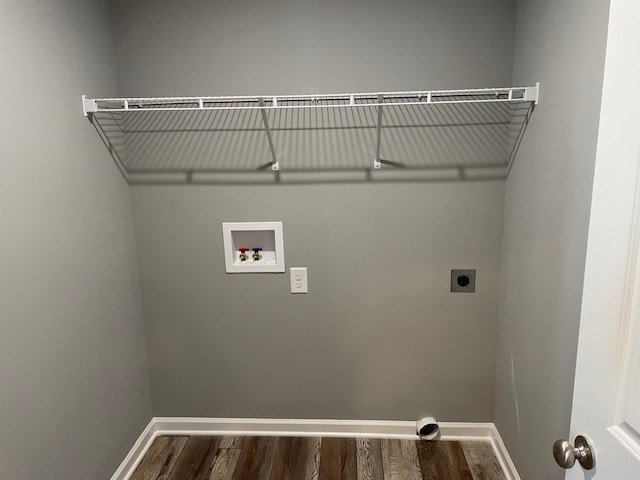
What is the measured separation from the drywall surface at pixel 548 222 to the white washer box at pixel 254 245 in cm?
103

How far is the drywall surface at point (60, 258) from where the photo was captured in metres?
1.20

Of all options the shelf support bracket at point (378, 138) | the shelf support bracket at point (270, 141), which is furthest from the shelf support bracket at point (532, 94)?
the shelf support bracket at point (270, 141)

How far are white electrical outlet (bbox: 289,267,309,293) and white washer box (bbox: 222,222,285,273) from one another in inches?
2.3

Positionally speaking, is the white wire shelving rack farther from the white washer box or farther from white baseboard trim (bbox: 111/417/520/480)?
white baseboard trim (bbox: 111/417/520/480)

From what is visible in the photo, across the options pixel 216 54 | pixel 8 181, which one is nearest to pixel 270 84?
pixel 216 54

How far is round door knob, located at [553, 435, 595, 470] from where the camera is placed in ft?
2.49

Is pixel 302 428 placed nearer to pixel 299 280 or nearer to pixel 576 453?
pixel 299 280

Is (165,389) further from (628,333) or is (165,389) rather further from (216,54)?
(628,333)

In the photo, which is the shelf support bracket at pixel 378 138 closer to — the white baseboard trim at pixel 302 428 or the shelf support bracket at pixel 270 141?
the shelf support bracket at pixel 270 141

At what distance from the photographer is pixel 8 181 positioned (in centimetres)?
118

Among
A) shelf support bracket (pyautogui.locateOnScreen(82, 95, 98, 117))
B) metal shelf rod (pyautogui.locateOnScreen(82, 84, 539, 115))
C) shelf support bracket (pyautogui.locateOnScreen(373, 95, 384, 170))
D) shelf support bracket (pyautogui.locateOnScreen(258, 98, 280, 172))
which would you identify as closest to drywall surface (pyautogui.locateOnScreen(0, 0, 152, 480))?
shelf support bracket (pyautogui.locateOnScreen(82, 95, 98, 117))

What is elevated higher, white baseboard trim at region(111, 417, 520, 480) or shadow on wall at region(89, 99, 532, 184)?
shadow on wall at region(89, 99, 532, 184)

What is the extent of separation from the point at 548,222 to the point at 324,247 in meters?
0.91

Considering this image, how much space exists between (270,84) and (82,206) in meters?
0.90
